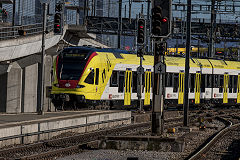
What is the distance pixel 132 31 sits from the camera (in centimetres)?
7300

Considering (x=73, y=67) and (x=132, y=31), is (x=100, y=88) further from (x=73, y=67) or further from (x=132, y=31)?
(x=132, y=31)

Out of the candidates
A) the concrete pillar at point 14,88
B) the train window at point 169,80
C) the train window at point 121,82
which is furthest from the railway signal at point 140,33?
the concrete pillar at point 14,88

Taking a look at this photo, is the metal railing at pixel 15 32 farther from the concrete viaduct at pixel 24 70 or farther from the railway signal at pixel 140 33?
the railway signal at pixel 140 33

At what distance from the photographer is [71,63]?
92.4ft

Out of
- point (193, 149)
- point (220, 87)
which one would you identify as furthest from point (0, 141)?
point (220, 87)

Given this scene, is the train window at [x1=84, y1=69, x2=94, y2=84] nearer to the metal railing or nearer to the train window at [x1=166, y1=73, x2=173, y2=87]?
the metal railing

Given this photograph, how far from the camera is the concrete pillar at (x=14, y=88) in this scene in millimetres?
41312

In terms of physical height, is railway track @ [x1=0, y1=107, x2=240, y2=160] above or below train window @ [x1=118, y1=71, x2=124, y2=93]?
below

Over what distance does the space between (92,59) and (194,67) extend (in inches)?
449

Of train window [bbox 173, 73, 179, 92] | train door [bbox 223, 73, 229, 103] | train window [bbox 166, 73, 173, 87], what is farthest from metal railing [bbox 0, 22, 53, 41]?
train door [bbox 223, 73, 229, 103]

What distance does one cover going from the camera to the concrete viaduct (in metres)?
36.2

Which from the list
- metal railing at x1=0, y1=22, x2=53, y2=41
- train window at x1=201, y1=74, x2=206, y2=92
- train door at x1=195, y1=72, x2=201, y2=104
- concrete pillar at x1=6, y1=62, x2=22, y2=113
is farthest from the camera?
concrete pillar at x1=6, y1=62, x2=22, y2=113

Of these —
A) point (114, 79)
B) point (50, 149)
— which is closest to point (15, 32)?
point (114, 79)

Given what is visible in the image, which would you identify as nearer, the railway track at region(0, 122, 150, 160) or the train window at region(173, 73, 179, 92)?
the railway track at region(0, 122, 150, 160)
